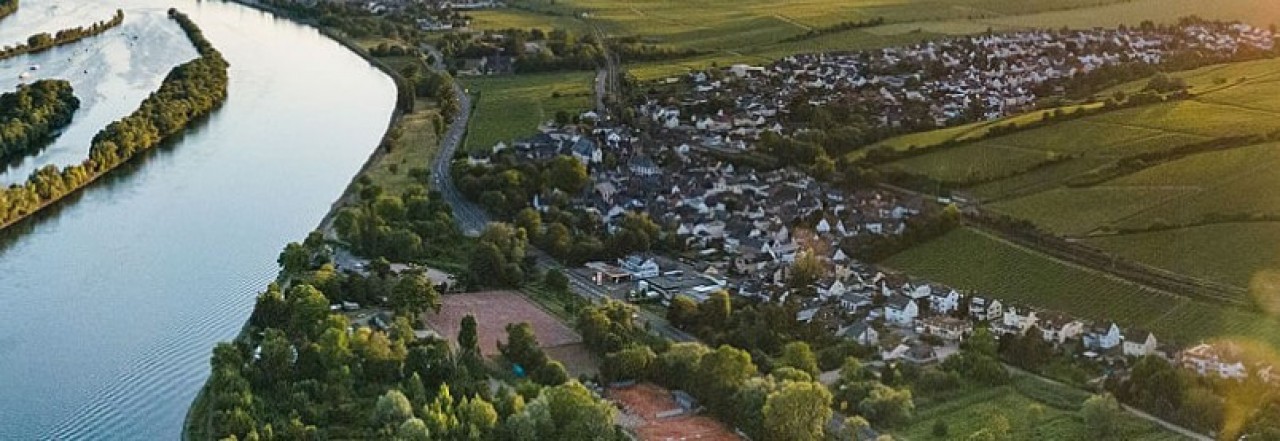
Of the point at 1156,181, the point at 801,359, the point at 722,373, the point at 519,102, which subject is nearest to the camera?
the point at 722,373

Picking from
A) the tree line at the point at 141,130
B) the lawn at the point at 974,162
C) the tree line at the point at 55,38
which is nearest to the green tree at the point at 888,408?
the lawn at the point at 974,162

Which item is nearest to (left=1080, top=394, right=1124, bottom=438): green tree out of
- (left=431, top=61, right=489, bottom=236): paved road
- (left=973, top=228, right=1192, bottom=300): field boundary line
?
(left=973, top=228, right=1192, bottom=300): field boundary line

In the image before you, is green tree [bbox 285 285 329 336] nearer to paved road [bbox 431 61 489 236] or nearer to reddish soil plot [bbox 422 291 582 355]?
reddish soil plot [bbox 422 291 582 355]

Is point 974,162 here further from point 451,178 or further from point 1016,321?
point 451,178

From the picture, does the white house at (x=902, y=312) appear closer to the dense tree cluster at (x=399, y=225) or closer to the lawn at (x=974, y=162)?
the dense tree cluster at (x=399, y=225)

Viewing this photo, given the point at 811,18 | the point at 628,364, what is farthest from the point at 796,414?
the point at 811,18
